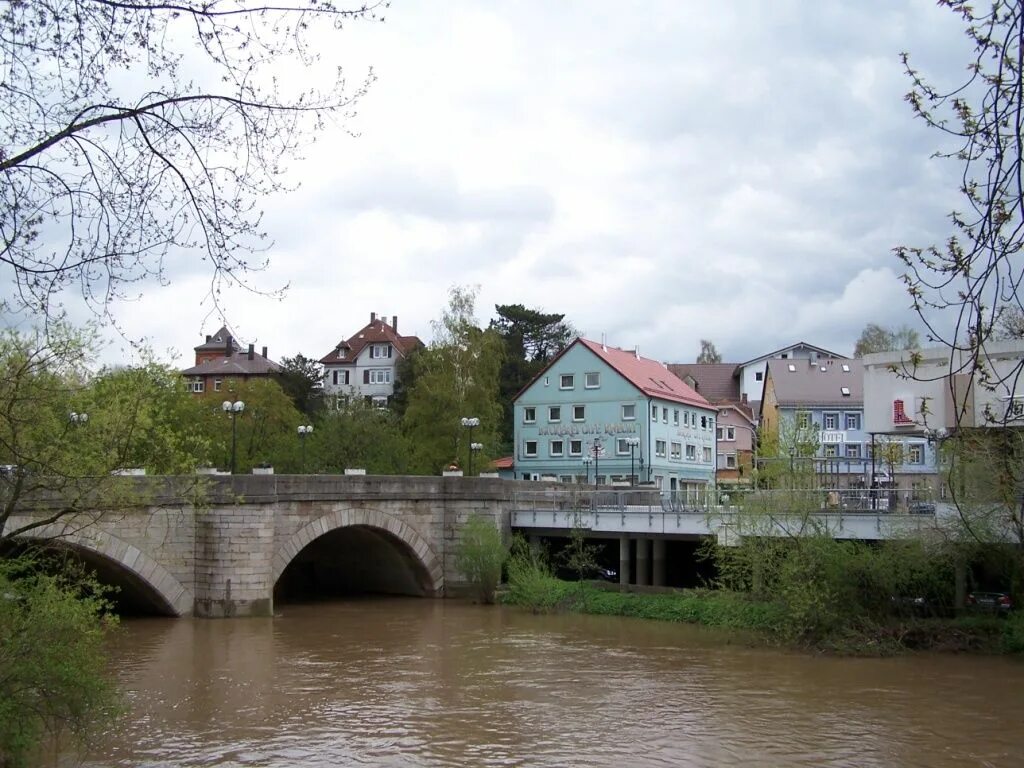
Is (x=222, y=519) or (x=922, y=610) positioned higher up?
(x=222, y=519)

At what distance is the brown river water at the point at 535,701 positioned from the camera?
612 inches

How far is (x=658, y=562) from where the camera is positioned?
3472 centimetres

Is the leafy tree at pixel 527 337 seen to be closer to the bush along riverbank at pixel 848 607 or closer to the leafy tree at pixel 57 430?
the bush along riverbank at pixel 848 607

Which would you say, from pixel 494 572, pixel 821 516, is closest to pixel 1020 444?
Result: pixel 821 516

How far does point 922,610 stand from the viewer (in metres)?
25.9

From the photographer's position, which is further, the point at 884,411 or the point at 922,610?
the point at 884,411

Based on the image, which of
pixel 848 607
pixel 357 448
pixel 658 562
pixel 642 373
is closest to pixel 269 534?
pixel 658 562

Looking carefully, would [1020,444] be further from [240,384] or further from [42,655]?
[240,384]

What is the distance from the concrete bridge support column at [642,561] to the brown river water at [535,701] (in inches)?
247

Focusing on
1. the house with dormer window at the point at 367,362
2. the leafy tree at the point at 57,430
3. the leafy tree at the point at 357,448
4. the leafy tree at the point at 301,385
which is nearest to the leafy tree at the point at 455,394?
the leafy tree at the point at 357,448

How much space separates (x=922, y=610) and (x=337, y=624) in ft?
49.7

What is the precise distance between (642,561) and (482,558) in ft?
17.1

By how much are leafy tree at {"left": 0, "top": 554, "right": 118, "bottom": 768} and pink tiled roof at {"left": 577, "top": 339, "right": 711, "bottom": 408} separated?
42.3m

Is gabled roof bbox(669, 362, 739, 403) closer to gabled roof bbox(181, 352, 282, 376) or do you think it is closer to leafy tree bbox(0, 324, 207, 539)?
gabled roof bbox(181, 352, 282, 376)
